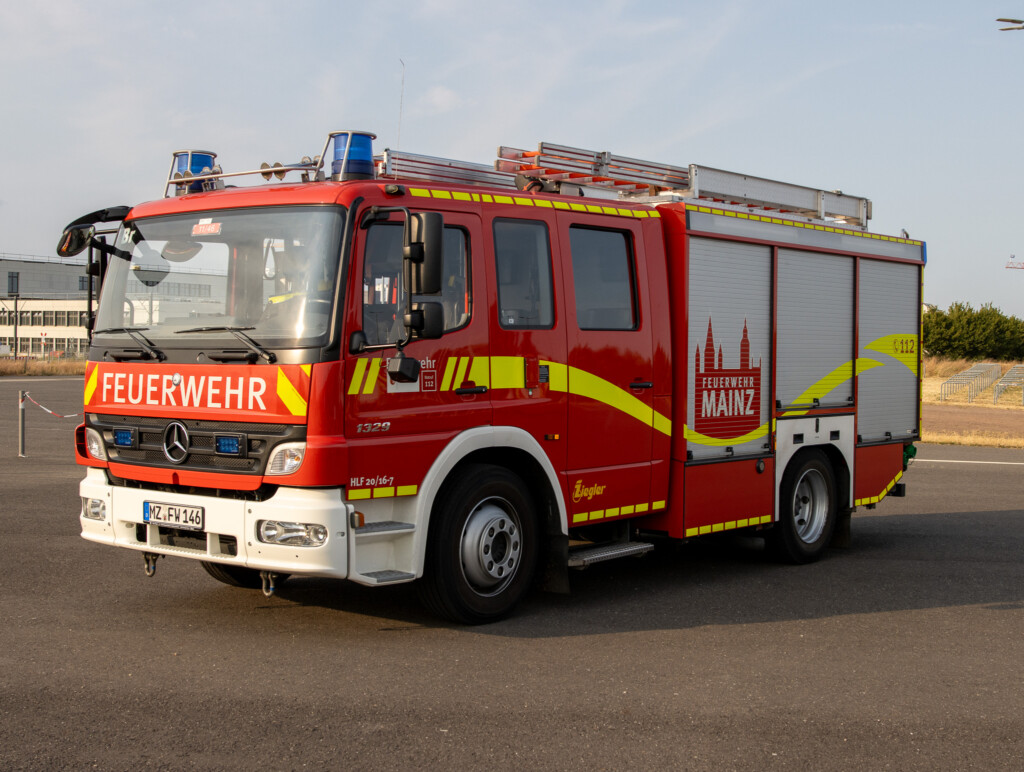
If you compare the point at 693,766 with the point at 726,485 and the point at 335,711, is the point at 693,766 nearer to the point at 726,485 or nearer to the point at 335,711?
the point at 335,711

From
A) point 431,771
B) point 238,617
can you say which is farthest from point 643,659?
point 238,617

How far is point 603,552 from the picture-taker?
24.7 feet

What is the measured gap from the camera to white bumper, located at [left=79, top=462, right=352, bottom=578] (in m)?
5.82

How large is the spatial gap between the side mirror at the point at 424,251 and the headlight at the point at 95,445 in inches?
90.9

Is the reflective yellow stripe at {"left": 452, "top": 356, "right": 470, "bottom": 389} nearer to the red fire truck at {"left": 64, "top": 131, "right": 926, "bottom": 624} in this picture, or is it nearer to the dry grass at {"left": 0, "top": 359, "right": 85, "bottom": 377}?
the red fire truck at {"left": 64, "top": 131, "right": 926, "bottom": 624}

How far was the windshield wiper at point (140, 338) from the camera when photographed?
639cm

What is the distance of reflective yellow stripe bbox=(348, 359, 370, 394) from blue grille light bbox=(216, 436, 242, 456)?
2.31 feet

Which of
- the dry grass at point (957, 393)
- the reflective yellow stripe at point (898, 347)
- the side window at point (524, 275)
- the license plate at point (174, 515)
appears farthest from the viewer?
the dry grass at point (957, 393)

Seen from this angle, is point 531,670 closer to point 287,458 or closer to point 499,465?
point 499,465

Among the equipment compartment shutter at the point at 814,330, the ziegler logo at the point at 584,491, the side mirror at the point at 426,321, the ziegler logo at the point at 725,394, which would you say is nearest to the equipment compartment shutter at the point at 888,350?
the equipment compartment shutter at the point at 814,330

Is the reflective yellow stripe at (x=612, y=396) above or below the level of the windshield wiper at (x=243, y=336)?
below

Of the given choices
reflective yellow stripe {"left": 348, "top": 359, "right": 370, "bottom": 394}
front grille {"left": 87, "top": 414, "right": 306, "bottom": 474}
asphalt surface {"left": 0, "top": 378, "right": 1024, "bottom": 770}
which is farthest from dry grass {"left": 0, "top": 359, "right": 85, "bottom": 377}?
reflective yellow stripe {"left": 348, "top": 359, "right": 370, "bottom": 394}

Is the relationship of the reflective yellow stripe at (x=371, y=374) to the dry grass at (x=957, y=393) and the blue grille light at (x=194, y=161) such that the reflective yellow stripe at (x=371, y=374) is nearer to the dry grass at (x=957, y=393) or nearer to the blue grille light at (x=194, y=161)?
the blue grille light at (x=194, y=161)

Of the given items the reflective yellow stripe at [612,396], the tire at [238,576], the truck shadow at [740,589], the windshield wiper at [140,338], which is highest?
the windshield wiper at [140,338]
